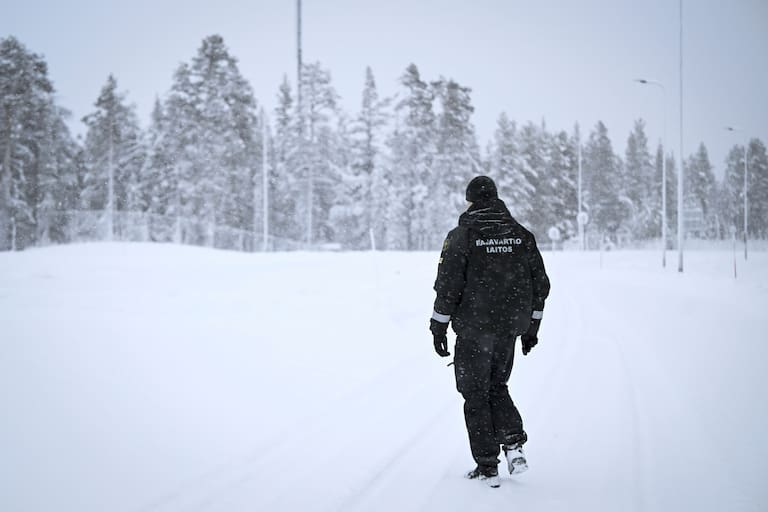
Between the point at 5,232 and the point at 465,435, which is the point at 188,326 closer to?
the point at 465,435

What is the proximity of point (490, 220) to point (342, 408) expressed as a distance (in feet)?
10.2

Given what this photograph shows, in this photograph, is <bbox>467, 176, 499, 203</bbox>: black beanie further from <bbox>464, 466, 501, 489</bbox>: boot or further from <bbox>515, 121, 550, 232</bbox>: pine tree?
<bbox>515, 121, 550, 232</bbox>: pine tree

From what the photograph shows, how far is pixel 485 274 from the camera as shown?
13.4 feet

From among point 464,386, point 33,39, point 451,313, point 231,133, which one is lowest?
point 464,386

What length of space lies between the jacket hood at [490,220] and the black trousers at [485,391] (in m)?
0.76

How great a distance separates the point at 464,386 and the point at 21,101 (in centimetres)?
3804

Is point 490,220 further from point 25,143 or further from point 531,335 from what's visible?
point 25,143

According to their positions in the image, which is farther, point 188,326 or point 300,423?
point 188,326

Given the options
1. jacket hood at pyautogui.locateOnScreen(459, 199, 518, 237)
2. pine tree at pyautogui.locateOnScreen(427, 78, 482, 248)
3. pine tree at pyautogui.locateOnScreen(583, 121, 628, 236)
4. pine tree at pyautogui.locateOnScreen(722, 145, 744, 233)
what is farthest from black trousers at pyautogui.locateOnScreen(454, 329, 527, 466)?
pine tree at pyautogui.locateOnScreen(722, 145, 744, 233)

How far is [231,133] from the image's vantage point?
4156 centimetres

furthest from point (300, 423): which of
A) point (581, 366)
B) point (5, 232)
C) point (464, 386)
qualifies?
point (5, 232)

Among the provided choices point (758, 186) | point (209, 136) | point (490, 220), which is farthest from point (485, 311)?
point (758, 186)

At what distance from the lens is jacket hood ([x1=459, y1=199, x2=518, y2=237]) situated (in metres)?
4.09

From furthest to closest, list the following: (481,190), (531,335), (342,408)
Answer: (342,408), (531,335), (481,190)
